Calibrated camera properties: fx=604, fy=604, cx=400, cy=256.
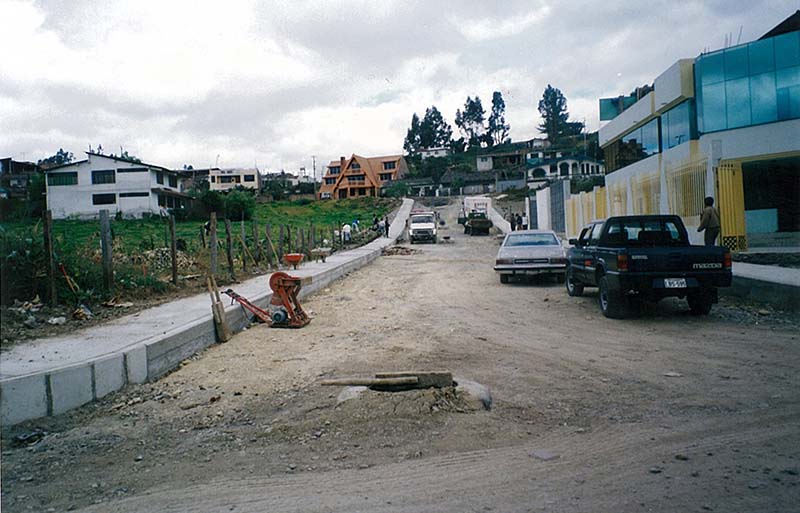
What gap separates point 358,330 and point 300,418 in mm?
4156

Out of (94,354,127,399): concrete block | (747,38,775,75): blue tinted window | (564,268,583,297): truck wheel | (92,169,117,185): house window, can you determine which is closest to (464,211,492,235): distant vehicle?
(747,38,775,75): blue tinted window

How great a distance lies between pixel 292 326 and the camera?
31.0ft

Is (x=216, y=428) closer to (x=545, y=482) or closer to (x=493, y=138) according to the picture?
(x=545, y=482)

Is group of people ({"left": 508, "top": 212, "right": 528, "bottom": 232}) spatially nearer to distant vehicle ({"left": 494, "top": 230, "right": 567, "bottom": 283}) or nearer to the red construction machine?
distant vehicle ({"left": 494, "top": 230, "right": 567, "bottom": 283})

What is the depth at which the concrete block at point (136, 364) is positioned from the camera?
242 inches

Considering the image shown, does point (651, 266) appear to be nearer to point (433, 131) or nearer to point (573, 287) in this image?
point (573, 287)

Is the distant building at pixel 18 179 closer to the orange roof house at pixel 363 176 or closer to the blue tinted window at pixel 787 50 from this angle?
the blue tinted window at pixel 787 50

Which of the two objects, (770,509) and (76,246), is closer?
(770,509)

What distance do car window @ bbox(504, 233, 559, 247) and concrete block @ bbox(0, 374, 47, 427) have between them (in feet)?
41.1

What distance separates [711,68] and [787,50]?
2454mm

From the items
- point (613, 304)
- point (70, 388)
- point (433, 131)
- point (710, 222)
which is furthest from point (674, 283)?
point (433, 131)

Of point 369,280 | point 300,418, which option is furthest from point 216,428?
point 369,280

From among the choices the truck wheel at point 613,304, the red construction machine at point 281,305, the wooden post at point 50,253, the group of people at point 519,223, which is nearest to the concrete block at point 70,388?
the wooden post at point 50,253

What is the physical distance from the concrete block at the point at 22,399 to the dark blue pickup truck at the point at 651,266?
763 centimetres
